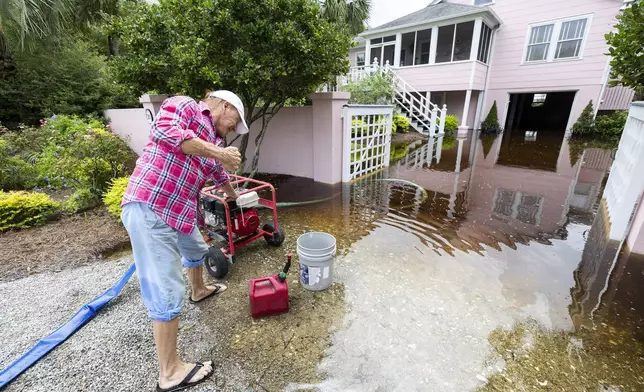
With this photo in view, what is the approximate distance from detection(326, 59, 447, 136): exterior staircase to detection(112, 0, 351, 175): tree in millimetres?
8080

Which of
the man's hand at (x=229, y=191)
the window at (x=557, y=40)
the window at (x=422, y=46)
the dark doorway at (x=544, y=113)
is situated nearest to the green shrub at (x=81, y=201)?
the man's hand at (x=229, y=191)

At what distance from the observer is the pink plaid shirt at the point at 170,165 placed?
1.52 m

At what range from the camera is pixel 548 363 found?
189 cm

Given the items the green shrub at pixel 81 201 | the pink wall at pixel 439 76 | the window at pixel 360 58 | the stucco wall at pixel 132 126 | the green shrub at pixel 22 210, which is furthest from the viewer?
the window at pixel 360 58

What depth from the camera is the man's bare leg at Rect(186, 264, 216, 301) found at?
93.3 inches

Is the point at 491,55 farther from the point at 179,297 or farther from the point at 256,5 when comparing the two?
the point at 179,297

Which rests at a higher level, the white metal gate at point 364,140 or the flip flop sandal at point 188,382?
the white metal gate at point 364,140

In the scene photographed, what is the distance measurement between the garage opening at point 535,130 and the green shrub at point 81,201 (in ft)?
30.2

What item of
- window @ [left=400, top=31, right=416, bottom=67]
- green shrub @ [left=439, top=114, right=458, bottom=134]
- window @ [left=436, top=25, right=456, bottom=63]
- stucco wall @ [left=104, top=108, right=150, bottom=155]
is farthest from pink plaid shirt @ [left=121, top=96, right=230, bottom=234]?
window @ [left=436, top=25, right=456, bottom=63]

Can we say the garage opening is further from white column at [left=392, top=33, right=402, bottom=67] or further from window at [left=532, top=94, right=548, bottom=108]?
white column at [left=392, top=33, right=402, bottom=67]

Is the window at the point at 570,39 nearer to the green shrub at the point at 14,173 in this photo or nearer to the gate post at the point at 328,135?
the gate post at the point at 328,135

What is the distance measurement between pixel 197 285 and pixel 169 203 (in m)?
1.11

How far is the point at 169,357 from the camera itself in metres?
1.73

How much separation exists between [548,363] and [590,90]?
1413 cm
